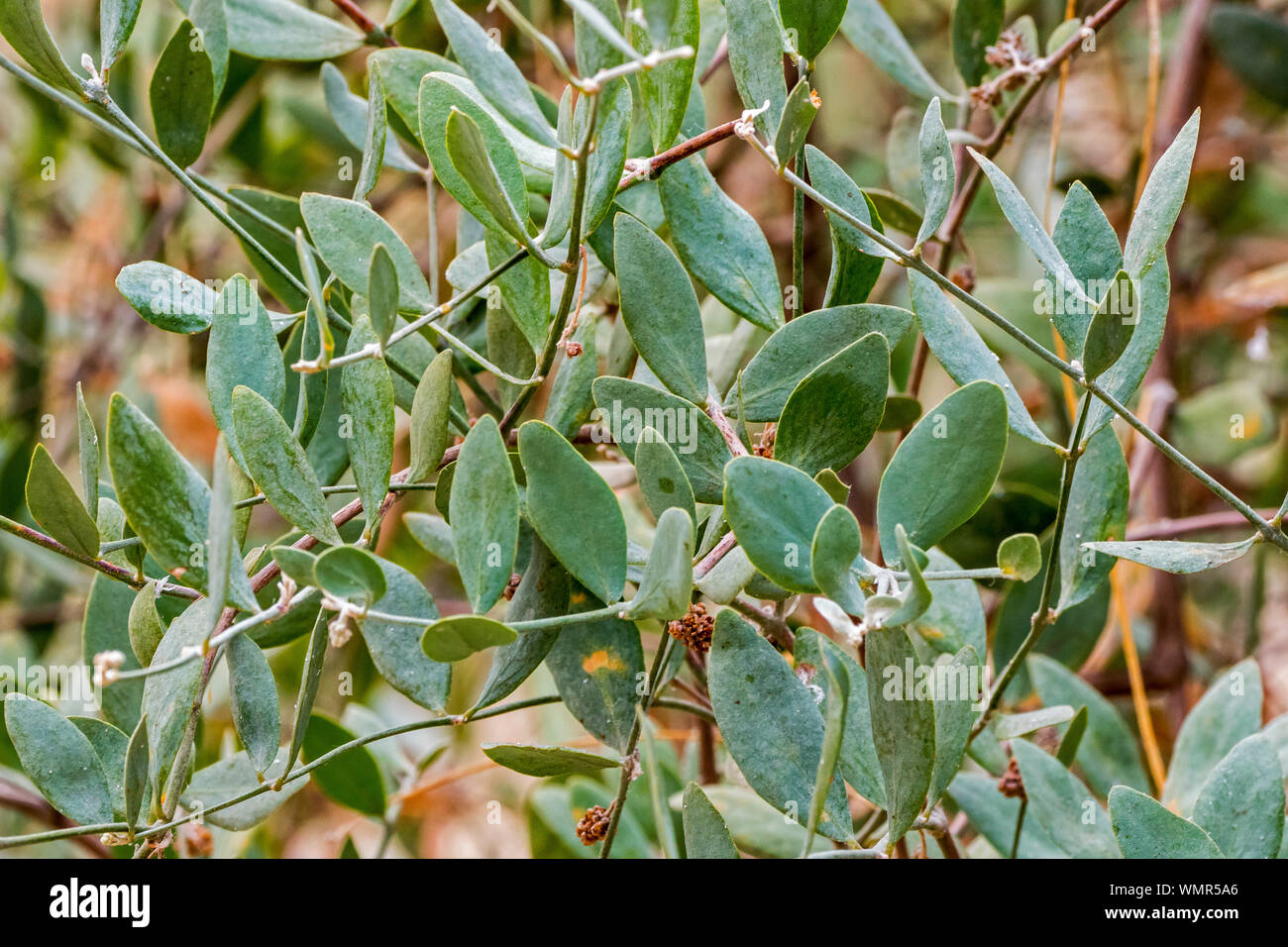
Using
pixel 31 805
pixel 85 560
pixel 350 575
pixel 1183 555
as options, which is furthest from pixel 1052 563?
pixel 31 805

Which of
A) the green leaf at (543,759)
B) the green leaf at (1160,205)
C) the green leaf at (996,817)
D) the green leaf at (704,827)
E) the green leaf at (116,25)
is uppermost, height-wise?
the green leaf at (116,25)

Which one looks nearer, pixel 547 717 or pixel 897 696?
pixel 897 696

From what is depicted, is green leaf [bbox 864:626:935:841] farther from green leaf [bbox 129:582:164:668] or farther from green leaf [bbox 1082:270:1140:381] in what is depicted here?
green leaf [bbox 129:582:164:668]

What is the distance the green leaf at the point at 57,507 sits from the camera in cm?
38

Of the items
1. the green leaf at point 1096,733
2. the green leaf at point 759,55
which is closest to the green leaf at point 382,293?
the green leaf at point 759,55

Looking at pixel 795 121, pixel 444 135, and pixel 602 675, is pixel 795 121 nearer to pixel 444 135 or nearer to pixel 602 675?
pixel 444 135

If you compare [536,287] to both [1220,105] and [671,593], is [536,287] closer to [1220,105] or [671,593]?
[671,593]

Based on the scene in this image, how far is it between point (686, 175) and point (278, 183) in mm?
793

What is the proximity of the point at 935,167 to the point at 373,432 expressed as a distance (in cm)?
21

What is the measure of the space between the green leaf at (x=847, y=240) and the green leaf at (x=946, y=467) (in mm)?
79

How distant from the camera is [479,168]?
33cm

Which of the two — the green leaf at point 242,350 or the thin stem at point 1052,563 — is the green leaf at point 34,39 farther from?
the thin stem at point 1052,563
